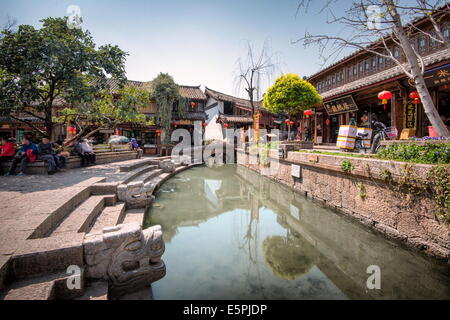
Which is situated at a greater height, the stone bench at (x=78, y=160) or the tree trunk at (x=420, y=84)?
the tree trunk at (x=420, y=84)

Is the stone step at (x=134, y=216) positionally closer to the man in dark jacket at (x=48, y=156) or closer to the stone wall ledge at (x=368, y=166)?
the man in dark jacket at (x=48, y=156)

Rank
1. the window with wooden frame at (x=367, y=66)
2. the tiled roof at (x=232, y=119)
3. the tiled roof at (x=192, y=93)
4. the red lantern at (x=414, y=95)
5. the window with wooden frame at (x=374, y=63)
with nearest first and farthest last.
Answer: the red lantern at (x=414, y=95), the window with wooden frame at (x=374, y=63), the window with wooden frame at (x=367, y=66), the tiled roof at (x=232, y=119), the tiled roof at (x=192, y=93)

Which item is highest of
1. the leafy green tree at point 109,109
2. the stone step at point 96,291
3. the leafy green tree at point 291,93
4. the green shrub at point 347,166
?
the leafy green tree at point 291,93

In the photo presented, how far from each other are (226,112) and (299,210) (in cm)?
1830

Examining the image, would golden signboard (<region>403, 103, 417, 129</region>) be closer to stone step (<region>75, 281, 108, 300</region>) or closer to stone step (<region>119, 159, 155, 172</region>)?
stone step (<region>75, 281, 108, 300</region>)

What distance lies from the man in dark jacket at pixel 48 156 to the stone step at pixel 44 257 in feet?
17.9

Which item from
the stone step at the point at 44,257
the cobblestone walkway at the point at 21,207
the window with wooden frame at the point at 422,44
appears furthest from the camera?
the window with wooden frame at the point at 422,44

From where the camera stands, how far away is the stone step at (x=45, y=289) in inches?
66.2

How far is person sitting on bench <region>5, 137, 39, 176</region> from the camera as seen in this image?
20.3 ft

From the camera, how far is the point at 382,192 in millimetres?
4125

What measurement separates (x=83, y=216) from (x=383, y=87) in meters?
11.0

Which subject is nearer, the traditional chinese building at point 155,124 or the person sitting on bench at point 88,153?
the person sitting on bench at point 88,153

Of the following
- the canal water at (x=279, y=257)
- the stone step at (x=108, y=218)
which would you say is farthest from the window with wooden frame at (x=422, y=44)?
the stone step at (x=108, y=218)

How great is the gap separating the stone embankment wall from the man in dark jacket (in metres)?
7.96
